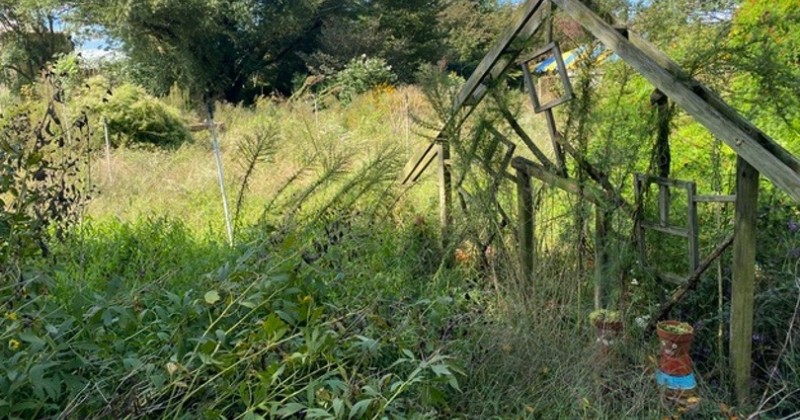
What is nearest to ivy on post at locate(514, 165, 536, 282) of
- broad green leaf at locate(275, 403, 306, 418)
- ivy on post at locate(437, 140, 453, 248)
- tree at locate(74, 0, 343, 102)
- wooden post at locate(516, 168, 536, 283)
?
wooden post at locate(516, 168, 536, 283)

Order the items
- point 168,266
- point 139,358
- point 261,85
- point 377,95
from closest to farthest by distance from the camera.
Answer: point 139,358 → point 168,266 → point 377,95 → point 261,85

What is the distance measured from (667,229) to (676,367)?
635 millimetres

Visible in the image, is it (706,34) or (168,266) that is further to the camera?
(168,266)

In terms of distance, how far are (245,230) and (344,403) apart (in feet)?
7.91

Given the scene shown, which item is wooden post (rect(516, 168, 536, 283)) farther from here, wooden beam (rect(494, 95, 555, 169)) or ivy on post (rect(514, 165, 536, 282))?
wooden beam (rect(494, 95, 555, 169))

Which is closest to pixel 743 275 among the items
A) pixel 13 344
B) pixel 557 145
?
pixel 557 145

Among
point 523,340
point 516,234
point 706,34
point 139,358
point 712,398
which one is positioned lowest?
point 712,398

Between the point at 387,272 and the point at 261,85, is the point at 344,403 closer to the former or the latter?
the point at 387,272

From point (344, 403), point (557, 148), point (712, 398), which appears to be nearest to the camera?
point (344, 403)

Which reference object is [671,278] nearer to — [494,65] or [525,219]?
[525,219]

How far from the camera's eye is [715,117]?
7.00ft

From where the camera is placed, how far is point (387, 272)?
11.1ft

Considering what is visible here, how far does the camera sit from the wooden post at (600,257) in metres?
2.78

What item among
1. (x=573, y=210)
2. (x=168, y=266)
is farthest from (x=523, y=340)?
(x=168, y=266)
